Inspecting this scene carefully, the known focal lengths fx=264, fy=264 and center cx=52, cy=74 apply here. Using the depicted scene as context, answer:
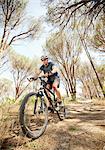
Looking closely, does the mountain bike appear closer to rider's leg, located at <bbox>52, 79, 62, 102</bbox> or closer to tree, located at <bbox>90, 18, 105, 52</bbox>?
rider's leg, located at <bbox>52, 79, 62, 102</bbox>

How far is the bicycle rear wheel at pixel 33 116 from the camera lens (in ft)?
14.2

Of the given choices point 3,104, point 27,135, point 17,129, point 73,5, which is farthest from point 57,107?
point 73,5

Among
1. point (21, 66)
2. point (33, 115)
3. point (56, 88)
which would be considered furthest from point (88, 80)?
point (33, 115)

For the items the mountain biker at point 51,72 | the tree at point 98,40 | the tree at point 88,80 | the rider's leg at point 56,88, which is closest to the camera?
the mountain biker at point 51,72

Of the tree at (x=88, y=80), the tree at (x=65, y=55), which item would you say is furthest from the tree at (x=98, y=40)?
the tree at (x=88, y=80)

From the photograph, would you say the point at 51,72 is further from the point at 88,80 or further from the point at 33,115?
the point at 88,80

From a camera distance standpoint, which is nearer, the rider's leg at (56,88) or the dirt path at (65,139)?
the dirt path at (65,139)

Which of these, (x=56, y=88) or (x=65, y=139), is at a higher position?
(x=56, y=88)

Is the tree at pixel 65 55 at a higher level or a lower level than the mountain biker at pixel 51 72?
higher

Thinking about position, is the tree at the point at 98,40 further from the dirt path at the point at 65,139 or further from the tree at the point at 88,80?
the tree at the point at 88,80

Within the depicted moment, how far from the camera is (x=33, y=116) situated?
4.93 meters

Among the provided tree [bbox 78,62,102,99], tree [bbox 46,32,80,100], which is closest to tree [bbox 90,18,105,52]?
tree [bbox 46,32,80,100]

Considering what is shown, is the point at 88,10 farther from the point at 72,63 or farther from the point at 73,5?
the point at 72,63

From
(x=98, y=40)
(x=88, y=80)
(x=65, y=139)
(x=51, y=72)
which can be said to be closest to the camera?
(x=65, y=139)
